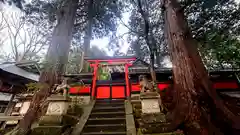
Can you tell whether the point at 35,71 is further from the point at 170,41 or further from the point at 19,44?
the point at 19,44

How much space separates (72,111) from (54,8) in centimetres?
532

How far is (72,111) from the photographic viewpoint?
14.5 ft

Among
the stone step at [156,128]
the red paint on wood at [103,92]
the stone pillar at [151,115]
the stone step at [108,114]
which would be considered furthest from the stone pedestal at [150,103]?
the red paint on wood at [103,92]

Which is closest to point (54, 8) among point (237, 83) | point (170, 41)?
point (170, 41)

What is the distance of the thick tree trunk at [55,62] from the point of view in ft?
11.5

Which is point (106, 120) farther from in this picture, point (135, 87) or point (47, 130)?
point (135, 87)

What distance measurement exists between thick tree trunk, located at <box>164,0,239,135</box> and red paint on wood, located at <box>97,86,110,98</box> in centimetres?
355

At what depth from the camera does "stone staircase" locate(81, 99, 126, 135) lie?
3.58m

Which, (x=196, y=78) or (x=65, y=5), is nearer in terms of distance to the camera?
(x=196, y=78)

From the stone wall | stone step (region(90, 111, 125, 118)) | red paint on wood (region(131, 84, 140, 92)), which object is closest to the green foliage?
red paint on wood (region(131, 84, 140, 92))

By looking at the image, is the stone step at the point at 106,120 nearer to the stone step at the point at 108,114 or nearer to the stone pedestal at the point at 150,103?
the stone step at the point at 108,114

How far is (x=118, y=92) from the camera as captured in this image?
21.1 ft

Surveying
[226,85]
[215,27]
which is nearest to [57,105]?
[226,85]

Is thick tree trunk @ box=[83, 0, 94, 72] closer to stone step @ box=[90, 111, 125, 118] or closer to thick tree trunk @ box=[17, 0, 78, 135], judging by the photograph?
thick tree trunk @ box=[17, 0, 78, 135]
